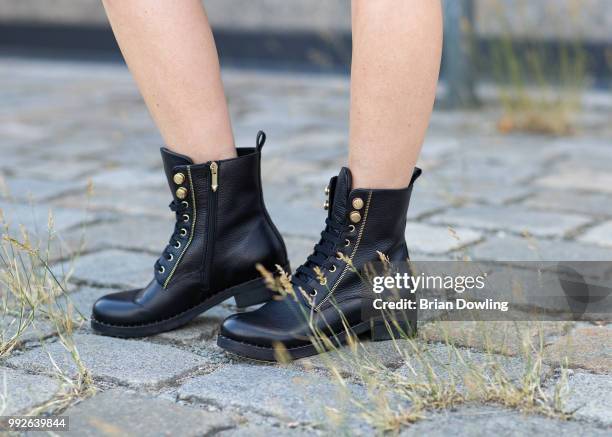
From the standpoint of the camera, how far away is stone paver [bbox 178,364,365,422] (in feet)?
4.42

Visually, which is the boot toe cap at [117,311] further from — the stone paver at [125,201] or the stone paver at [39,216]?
the stone paver at [125,201]

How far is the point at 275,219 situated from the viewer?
2.61 m

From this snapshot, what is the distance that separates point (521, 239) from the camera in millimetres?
2338

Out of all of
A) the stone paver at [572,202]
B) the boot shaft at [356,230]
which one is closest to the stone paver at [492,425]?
the boot shaft at [356,230]

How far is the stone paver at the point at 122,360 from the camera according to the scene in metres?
1.51

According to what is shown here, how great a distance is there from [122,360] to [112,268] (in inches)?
25.0

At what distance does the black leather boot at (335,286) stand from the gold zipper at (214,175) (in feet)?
0.69

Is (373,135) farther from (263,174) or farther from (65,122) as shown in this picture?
(65,122)

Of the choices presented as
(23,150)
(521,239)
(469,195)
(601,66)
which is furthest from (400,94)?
(601,66)

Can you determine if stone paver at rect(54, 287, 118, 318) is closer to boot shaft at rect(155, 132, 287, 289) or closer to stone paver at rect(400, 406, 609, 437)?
boot shaft at rect(155, 132, 287, 289)

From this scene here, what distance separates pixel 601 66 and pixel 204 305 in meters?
3.80

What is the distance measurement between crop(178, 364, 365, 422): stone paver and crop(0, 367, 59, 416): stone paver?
21cm

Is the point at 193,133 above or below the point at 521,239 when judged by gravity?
above

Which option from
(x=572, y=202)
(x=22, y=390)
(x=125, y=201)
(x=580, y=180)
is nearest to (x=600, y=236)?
(x=572, y=202)
